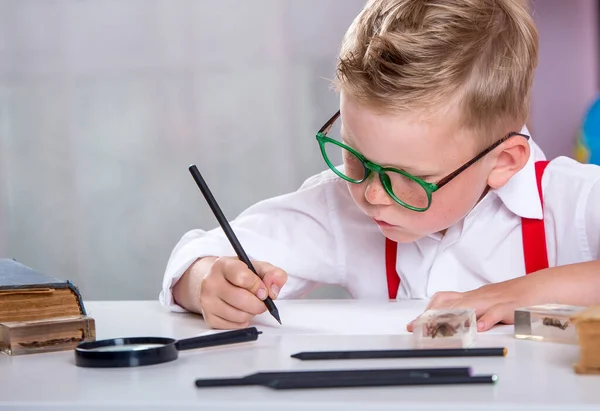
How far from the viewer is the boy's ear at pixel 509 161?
1.21m

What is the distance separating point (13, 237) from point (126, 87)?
2.23ft

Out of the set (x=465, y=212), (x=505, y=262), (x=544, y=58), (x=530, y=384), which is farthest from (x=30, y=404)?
(x=544, y=58)

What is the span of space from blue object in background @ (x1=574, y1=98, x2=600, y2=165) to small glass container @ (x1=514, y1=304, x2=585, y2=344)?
2745 mm

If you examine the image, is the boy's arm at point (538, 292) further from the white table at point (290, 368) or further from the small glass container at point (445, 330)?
the small glass container at point (445, 330)

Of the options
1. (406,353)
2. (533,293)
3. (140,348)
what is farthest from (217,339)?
(533,293)

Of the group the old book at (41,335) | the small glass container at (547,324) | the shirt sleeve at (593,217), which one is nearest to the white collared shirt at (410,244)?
the shirt sleeve at (593,217)

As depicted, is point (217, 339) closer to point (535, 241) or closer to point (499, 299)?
point (499, 299)

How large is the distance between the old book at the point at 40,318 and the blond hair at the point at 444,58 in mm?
474

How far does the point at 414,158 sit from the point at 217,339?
1.36 ft

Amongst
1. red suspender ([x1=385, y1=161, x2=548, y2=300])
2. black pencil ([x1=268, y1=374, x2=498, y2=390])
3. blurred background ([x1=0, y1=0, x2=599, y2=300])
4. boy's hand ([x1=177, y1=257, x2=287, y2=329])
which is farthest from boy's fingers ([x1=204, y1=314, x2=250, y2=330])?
blurred background ([x1=0, y1=0, x2=599, y2=300])

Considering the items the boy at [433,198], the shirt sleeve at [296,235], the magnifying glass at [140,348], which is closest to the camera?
the magnifying glass at [140,348]

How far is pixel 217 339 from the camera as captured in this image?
2.68 feet

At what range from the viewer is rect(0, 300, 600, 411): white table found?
574 mm

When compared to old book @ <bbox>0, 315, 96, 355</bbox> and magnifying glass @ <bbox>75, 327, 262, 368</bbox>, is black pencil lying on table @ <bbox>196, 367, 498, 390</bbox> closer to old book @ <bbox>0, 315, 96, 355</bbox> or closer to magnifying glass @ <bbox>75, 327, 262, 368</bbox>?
magnifying glass @ <bbox>75, 327, 262, 368</bbox>
